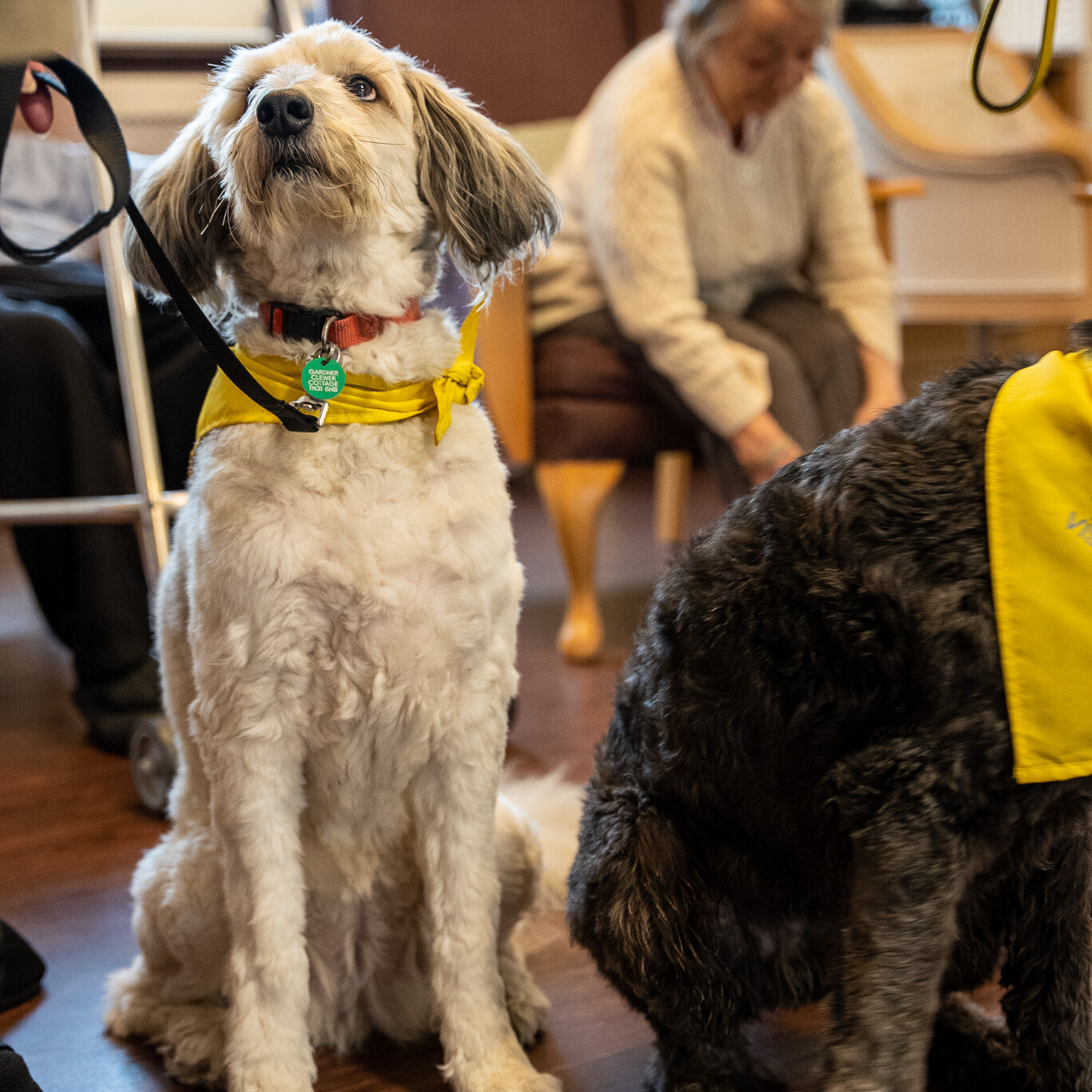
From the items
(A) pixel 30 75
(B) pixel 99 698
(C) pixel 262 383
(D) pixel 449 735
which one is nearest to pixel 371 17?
(A) pixel 30 75

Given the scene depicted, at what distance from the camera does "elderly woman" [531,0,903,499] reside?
250 centimetres

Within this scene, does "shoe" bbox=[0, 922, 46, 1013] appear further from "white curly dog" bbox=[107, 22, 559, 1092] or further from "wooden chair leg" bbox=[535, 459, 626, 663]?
"wooden chair leg" bbox=[535, 459, 626, 663]

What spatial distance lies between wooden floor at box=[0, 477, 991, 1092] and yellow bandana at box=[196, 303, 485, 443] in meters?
0.62

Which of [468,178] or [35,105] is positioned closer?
[468,178]

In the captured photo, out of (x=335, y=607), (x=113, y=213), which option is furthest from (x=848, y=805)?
(x=113, y=213)

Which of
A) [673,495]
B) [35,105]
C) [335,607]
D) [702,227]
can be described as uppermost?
[35,105]

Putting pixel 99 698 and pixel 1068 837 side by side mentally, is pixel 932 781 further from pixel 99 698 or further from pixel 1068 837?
pixel 99 698

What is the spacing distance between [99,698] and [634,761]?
1.63 meters

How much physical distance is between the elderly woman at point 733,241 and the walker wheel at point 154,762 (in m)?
1.30

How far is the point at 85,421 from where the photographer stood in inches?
90.4

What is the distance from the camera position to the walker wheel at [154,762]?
1.87 m

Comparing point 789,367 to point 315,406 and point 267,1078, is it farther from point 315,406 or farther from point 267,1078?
point 267,1078

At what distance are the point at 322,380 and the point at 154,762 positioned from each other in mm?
1047

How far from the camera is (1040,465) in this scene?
0.86 meters
